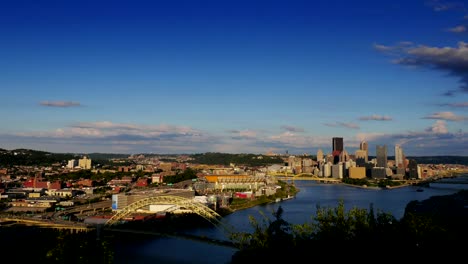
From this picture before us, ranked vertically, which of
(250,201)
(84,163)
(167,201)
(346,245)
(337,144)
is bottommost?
(250,201)

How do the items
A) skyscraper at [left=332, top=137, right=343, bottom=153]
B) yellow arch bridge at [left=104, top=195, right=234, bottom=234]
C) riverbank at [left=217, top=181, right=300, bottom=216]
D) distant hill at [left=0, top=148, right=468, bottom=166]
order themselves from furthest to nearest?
skyscraper at [left=332, top=137, right=343, bottom=153]
distant hill at [left=0, top=148, right=468, bottom=166]
riverbank at [left=217, top=181, right=300, bottom=216]
yellow arch bridge at [left=104, top=195, right=234, bottom=234]

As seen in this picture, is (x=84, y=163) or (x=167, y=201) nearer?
(x=167, y=201)

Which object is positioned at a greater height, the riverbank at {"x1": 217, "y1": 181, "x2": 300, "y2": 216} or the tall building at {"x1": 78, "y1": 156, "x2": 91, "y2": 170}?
the tall building at {"x1": 78, "y1": 156, "x2": 91, "y2": 170}

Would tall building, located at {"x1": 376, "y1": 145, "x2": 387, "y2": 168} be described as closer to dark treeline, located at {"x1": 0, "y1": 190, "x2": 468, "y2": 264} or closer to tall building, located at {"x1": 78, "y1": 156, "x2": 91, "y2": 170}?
tall building, located at {"x1": 78, "y1": 156, "x2": 91, "y2": 170}

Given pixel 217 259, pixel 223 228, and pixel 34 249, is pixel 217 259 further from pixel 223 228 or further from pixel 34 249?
pixel 34 249

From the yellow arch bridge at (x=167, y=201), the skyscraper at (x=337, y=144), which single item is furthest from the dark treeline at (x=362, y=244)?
the skyscraper at (x=337, y=144)

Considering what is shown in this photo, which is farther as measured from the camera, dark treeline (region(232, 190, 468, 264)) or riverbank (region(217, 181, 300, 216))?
riverbank (region(217, 181, 300, 216))

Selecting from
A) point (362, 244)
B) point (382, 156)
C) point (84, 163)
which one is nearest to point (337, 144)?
point (382, 156)

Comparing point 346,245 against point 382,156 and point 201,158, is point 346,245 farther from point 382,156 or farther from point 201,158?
Answer: point 201,158

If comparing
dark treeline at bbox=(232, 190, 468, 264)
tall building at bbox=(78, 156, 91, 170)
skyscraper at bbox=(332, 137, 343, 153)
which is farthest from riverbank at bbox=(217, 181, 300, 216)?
skyscraper at bbox=(332, 137, 343, 153)

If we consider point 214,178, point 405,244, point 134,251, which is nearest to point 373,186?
point 214,178

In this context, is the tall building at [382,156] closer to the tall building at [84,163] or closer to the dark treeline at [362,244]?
the tall building at [84,163]
